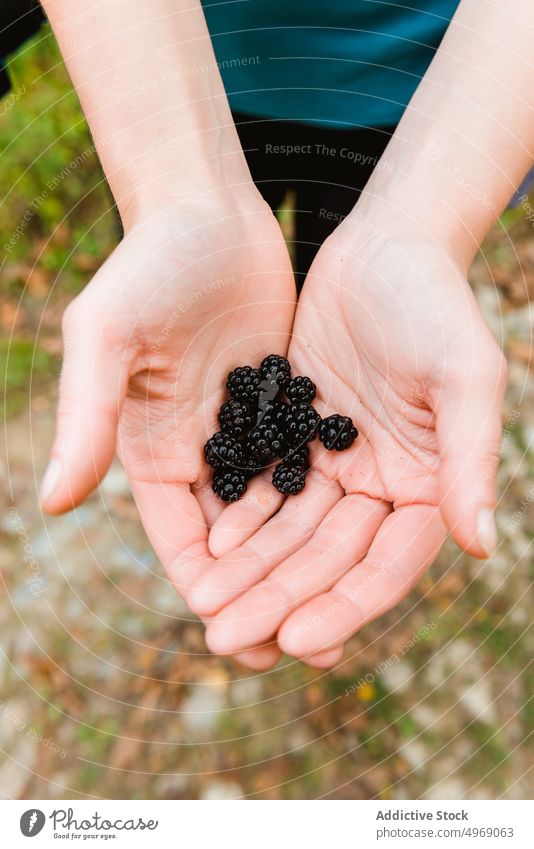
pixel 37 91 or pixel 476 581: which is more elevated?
pixel 37 91

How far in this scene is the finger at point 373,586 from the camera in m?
2.28

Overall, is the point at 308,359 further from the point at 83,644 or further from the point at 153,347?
the point at 83,644

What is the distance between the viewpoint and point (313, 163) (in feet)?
11.6

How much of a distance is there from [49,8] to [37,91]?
2.80 meters

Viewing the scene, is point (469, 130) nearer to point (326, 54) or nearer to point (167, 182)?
point (326, 54)

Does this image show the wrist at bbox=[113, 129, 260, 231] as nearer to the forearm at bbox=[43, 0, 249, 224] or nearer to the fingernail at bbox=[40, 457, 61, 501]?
the forearm at bbox=[43, 0, 249, 224]

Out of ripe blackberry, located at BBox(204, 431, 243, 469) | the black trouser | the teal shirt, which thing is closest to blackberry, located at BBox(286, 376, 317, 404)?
ripe blackberry, located at BBox(204, 431, 243, 469)

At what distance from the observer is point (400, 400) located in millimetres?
2656

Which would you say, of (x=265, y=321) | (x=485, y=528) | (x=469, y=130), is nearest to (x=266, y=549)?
(x=485, y=528)

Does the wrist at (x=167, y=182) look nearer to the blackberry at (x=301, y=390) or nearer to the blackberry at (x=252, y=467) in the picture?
the blackberry at (x=301, y=390)

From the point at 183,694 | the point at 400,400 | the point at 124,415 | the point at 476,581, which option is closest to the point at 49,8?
the point at 124,415

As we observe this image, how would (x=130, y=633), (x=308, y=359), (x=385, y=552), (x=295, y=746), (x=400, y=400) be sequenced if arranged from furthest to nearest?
(x=130, y=633) < (x=295, y=746) < (x=308, y=359) < (x=400, y=400) < (x=385, y=552)

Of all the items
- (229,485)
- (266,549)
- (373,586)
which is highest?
(229,485)

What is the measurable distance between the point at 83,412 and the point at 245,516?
0.81 meters
